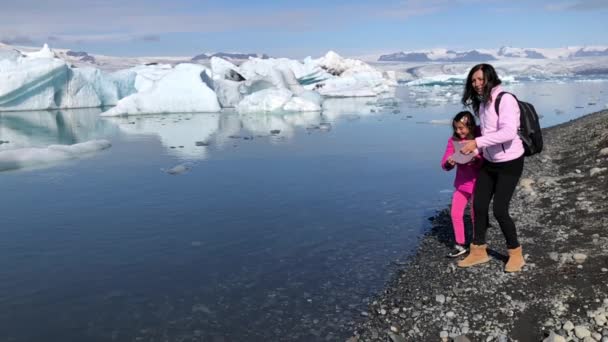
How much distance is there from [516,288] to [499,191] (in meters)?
0.82

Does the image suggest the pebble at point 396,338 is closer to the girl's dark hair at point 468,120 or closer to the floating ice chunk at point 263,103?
the girl's dark hair at point 468,120

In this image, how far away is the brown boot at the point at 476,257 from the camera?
462cm

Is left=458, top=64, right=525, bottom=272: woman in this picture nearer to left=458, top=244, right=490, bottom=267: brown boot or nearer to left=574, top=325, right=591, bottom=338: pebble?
left=458, top=244, right=490, bottom=267: brown boot

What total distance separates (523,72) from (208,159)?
138452 millimetres

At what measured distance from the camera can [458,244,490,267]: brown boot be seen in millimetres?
4621

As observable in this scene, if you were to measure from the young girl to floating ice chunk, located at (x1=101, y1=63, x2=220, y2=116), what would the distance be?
2347cm

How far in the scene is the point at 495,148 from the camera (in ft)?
13.1

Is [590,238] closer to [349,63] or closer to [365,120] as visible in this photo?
[365,120]

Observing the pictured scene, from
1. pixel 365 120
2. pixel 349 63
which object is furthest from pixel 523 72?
pixel 365 120

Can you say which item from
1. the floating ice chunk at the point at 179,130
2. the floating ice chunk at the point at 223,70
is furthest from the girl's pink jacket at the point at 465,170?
the floating ice chunk at the point at 223,70

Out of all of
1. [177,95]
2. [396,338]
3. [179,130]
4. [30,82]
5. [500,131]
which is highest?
[30,82]

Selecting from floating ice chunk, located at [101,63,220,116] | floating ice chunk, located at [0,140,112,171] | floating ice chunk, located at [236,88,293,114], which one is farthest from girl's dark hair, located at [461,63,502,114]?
floating ice chunk, located at [101,63,220,116]

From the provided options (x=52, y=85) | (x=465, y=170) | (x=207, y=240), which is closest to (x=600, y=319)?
(x=465, y=170)

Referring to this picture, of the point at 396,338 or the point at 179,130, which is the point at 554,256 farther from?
the point at 179,130
